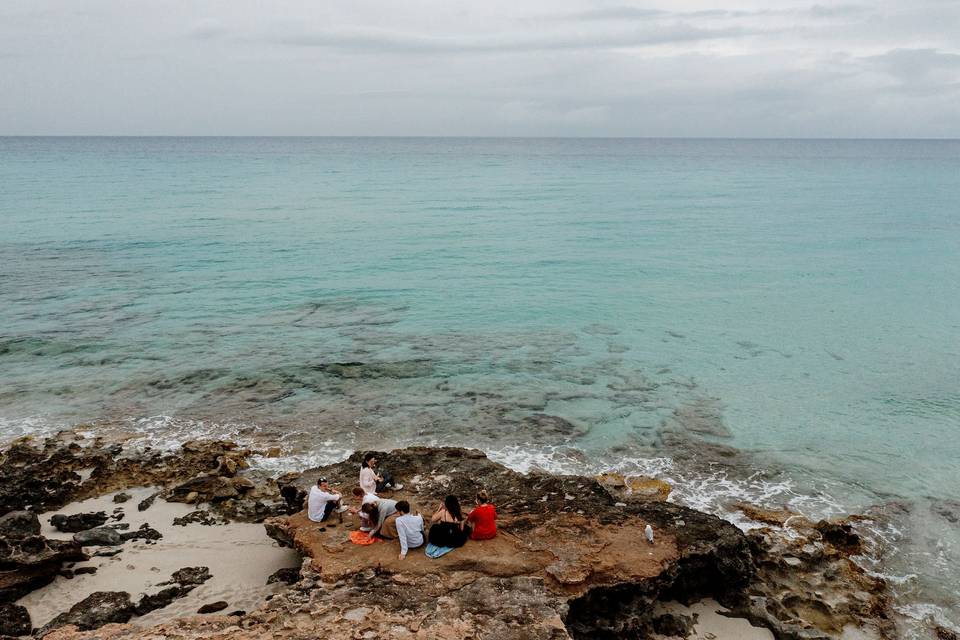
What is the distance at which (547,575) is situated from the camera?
1110 centimetres

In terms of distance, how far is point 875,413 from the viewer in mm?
20188

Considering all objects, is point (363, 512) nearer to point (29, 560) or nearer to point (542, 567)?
point (542, 567)

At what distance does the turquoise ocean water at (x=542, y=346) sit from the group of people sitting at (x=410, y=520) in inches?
213

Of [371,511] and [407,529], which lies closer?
[407,529]

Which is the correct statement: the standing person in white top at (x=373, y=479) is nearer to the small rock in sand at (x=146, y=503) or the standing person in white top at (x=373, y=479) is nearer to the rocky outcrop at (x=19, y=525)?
the small rock in sand at (x=146, y=503)

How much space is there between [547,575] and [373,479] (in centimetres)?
431

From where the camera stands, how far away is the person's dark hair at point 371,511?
12.2 m

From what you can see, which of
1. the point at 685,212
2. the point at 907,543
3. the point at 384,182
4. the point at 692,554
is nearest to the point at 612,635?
the point at 692,554

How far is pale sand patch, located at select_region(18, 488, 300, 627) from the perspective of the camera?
38.9ft

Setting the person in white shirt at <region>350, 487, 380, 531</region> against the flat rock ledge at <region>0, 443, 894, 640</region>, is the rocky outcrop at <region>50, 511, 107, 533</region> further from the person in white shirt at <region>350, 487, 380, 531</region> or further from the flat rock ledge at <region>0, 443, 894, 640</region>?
the person in white shirt at <region>350, 487, 380, 531</region>

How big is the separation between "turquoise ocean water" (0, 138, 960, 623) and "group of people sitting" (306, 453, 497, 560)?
5.42 meters

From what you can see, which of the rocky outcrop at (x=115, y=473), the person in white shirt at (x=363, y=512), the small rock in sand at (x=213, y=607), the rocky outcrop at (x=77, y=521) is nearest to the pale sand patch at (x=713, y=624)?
the person in white shirt at (x=363, y=512)

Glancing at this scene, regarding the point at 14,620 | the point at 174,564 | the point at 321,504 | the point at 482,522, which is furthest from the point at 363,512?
the point at 14,620

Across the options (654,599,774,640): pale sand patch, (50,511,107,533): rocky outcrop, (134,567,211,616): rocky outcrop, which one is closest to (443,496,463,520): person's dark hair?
(654,599,774,640): pale sand patch
